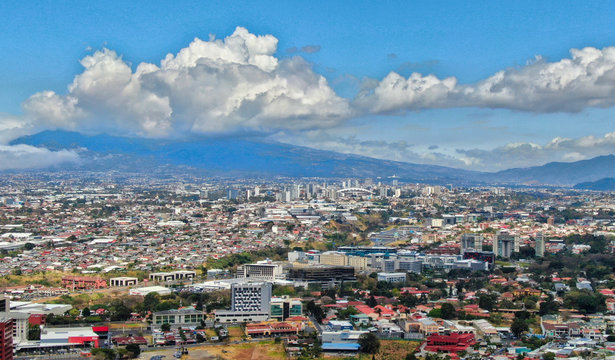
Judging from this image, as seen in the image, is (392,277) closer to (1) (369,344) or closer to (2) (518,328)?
(2) (518,328)

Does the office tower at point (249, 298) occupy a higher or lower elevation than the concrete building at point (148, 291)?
higher

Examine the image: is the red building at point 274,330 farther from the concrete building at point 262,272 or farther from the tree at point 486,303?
the concrete building at point 262,272

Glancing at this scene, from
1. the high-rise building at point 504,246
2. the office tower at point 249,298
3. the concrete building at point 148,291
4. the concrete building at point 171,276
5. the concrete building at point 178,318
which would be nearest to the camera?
the concrete building at point 178,318

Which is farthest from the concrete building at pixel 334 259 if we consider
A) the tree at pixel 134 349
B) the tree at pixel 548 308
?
the tree at pixel 134 349

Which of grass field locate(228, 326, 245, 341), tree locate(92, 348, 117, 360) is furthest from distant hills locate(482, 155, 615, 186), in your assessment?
tree locate(92, 348, 117, 360)

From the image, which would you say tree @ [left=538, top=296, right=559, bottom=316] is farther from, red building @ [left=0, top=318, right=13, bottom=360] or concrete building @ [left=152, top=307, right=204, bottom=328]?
red building @ [left=0, top=318, right=13, bottom=360]

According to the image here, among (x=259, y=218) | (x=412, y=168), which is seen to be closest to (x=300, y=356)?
(x=259, y=218)

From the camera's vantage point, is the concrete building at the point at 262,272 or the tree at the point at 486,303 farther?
the concrete building at the point at 262,272

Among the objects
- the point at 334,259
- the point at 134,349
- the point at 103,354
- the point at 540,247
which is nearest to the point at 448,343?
the point at 134,349
